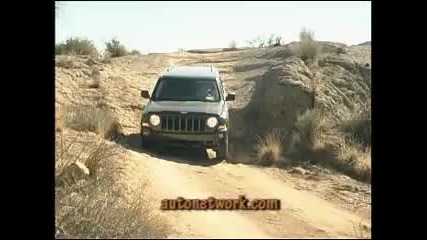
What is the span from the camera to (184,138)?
8.33 m

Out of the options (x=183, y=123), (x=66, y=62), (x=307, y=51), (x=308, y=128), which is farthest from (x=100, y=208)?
(x=307, y=51)

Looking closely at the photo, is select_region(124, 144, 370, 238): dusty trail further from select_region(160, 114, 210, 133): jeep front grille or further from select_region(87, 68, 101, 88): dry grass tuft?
select_region(87, 68, 101, 88): dry grass tuft

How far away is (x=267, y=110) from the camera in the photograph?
13.1 m

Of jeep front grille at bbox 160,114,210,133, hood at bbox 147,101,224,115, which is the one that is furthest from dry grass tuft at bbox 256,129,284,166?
jeep front grille at bbox 160,114,210,133

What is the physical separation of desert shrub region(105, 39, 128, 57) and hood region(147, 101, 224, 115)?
40.8 inches

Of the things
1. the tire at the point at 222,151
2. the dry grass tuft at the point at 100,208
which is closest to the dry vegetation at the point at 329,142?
the tire at the point at 222,151

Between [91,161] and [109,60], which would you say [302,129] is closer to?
[109,60]

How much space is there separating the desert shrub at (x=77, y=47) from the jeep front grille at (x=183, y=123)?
59.2 inches

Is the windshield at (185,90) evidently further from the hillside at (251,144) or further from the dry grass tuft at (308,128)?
the dry grass tuft at (308,128)

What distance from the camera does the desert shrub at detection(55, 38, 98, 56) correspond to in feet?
28.9

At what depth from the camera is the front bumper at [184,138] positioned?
Result: 27.4ft

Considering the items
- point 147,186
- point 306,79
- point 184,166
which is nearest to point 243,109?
point 306,79

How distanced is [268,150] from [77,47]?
131 inches
